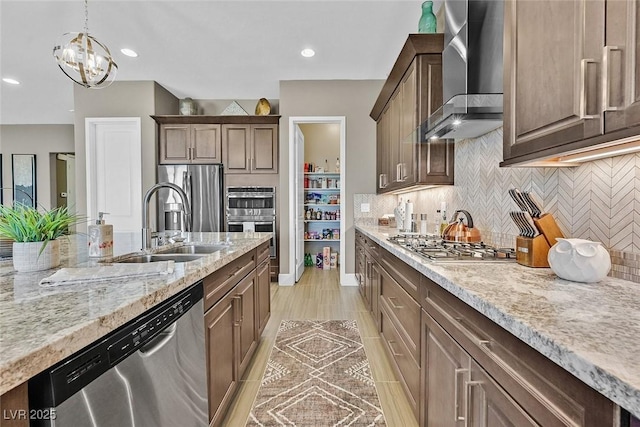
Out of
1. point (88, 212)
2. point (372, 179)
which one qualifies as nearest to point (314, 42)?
point (372, 179)

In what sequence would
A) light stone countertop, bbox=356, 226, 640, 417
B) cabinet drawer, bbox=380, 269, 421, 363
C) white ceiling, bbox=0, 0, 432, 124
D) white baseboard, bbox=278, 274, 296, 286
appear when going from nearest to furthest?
1. light stone countertop, bbox=356, 226, 640, 417
2. cabinet drawer, bbox=380, 269, 421, 363
3. white ceiling, bbox=0, 0, 432, 124
4. white baseboard, bbox=278, 274, 296, 286

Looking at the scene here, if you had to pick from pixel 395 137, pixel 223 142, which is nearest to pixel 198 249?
pixel 395 137

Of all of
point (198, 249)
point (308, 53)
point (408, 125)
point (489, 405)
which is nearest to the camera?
point (489, 405)

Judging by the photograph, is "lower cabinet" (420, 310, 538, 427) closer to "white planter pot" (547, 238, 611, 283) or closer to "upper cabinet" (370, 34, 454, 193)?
"white planter pot" (547, 238, 611, 283)

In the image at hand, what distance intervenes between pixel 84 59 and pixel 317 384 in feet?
9.67

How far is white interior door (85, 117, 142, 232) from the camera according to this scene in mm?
4508

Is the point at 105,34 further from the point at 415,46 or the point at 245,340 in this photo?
the point at 245,340

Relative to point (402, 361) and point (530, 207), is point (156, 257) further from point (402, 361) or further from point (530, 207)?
point (530, 207)

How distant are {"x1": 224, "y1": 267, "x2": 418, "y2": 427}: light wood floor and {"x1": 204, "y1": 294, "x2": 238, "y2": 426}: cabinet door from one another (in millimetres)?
243

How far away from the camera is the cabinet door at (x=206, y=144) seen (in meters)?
4.62

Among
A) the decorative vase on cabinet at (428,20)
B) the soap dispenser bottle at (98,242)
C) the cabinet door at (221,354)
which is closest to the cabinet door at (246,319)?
the cabinet door at (221,354)

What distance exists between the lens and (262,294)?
8.24ft

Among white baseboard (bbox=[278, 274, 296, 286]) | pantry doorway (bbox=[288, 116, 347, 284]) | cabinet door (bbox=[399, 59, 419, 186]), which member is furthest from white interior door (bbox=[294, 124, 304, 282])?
cabinet door (bbox=[399, 59, 419, 186])

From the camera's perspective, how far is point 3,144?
6699 millimetres
